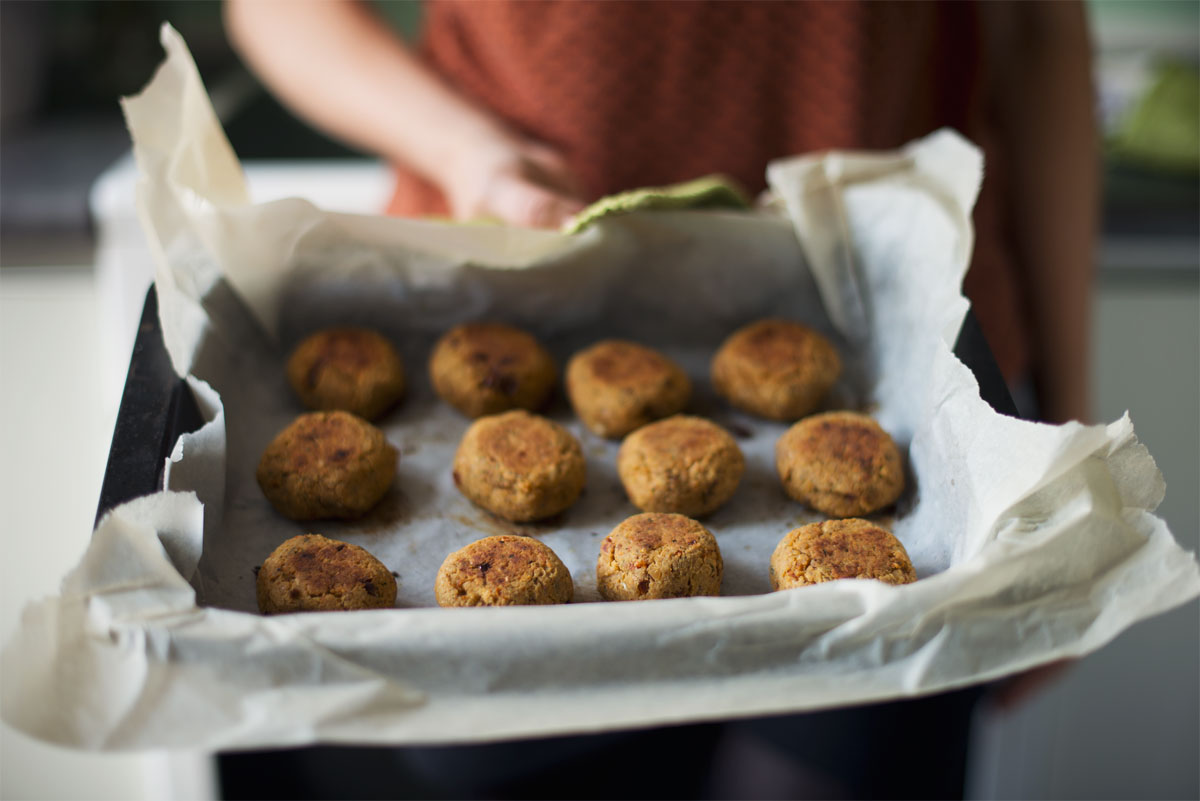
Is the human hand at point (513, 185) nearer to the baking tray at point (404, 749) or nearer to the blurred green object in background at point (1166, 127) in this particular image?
the baking tray at point (404, 749)

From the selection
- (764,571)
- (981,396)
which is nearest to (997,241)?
(981,396)

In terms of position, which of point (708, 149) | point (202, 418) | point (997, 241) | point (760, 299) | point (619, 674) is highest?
point (708, 149)

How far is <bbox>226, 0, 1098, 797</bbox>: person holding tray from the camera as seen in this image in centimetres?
112

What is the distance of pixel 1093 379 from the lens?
1656 mm

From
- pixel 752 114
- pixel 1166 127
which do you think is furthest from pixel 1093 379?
pixel 752 114

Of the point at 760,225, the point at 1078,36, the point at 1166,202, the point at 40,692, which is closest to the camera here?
the point at 40,692

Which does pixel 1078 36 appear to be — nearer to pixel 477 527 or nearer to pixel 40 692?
pixel 477 527

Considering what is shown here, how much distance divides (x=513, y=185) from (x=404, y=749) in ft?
2.35

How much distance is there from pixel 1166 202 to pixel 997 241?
702 mm

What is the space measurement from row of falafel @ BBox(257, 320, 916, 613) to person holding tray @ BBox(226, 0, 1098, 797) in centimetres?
23

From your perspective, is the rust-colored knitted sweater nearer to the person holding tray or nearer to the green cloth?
the person holding tray

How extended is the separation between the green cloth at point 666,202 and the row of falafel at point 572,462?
0.13 meters

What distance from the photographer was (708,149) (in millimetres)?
1230

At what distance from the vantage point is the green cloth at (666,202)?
0.87 metres
